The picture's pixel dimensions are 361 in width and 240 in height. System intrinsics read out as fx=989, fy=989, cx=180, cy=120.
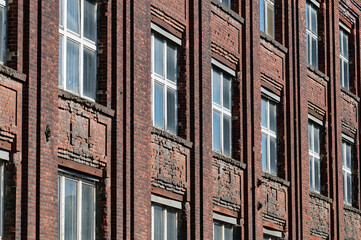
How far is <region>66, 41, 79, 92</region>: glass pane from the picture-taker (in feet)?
58.5

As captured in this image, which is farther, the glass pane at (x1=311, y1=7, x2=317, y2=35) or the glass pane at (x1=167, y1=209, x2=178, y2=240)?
the glass pane at (x1=311, y1=7, x2=317, y2=35)

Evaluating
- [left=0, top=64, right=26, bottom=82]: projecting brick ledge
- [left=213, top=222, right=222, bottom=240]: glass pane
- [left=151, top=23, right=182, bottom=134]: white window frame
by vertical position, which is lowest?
[left=213, top=222, right=222, bottom=240]: glass pane

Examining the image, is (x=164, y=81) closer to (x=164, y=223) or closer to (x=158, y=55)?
(x=158, y=55)

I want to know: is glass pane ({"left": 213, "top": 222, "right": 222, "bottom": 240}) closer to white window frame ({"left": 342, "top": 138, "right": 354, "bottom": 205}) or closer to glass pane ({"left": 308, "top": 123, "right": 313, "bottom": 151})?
glass pane ({"left": 308, "top": 123, "right": 313, "bottom": 151})

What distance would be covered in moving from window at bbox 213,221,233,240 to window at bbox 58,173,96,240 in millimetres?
5245

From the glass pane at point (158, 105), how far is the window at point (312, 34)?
31.7 feet

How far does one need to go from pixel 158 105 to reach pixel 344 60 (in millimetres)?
12805

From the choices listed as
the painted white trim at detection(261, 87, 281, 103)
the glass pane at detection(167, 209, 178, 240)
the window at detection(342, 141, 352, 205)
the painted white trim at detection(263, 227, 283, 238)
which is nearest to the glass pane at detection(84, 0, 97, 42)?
the glass pane at detection(167, 209, 178, 240)

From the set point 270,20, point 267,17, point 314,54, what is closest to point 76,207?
point 267,17

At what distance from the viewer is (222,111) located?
23.8 m

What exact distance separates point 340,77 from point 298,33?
4.11 meters

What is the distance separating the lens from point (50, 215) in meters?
16.4

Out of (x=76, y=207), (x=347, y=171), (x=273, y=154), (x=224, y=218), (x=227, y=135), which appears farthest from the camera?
(x=347, y=171)

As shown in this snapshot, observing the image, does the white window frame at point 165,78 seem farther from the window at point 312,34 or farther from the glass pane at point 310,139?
the window at point 312,34
